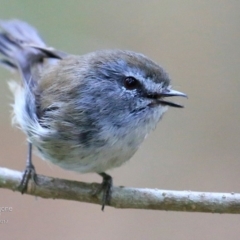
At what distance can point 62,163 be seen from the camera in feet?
8.91

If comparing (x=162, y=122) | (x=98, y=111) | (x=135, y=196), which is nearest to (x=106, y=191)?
(x=135, y=196)

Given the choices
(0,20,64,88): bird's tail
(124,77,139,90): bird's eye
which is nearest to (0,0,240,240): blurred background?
(0,20,64,88): bird's tail

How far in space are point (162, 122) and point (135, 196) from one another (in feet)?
9.10

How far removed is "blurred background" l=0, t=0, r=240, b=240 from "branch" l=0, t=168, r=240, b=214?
1.85 metres

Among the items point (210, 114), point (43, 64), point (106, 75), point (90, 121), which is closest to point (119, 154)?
point (90, 121)

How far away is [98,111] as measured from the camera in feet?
A: 8.55

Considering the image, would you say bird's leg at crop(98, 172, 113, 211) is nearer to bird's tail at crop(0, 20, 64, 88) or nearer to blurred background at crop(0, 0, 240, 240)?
bird's tail at crop(0, 20, 64, 88)

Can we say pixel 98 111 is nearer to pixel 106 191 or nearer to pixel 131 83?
pixel 131 83

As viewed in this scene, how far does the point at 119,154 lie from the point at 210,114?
2940 millimetres

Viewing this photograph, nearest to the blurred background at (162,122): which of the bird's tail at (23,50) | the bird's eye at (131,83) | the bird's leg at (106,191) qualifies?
the bird's tail at (23,50)

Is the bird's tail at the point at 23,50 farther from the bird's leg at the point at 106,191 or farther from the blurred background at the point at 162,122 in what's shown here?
the blurred background at the point at 162,122

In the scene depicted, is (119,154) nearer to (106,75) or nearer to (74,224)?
(106,75)

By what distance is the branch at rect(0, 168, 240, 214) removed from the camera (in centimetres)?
243

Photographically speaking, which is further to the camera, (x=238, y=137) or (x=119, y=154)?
(x=238, y=137)
